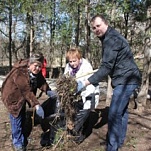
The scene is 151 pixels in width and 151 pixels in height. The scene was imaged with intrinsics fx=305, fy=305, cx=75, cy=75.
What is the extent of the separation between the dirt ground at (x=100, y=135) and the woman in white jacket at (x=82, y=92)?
0.78 ft

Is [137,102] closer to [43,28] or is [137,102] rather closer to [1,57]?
[43,28]

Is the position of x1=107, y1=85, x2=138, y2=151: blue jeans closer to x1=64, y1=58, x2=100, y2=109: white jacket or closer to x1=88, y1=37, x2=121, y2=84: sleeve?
x1=88, y1=37, x2=121, y2=84: sleeve

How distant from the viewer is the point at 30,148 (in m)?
4.46

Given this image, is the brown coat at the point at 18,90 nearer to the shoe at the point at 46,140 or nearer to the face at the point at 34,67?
the face at the point at 34,67

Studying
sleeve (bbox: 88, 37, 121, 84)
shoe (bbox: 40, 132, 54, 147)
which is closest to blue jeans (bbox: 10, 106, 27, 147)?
shoe (bbox: 40, 132, 54, 147)

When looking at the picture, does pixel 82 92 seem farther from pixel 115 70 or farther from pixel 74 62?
pixel 115 70

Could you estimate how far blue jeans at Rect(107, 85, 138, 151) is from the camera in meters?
3.70

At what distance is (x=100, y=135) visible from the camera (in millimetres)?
5102

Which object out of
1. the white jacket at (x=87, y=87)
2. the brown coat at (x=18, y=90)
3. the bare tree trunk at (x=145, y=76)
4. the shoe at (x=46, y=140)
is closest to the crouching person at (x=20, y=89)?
the brown coat at (x=18, y=90)

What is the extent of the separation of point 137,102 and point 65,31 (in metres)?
9.77

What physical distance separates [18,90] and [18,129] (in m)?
0.57

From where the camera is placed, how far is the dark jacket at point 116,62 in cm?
352

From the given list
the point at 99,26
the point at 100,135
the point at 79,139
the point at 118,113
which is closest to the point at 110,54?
the point at 99,26

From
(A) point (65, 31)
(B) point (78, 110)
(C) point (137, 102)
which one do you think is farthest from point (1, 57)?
(B) point (78, 110)
